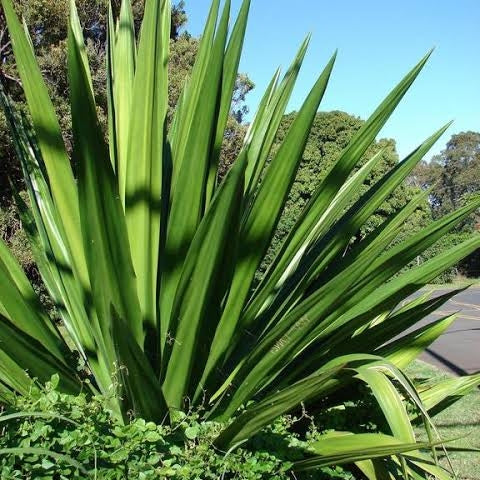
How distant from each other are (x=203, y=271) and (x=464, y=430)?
13.4ft

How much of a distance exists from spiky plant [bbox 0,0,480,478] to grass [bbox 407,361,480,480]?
1.69 m

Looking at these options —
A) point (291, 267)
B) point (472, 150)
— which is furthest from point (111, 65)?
point (472, 150)

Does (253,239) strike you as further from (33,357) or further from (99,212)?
(33,357)

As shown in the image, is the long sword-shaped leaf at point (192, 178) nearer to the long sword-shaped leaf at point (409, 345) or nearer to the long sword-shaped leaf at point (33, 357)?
the long sword-shaped leaf at point (33, 357)

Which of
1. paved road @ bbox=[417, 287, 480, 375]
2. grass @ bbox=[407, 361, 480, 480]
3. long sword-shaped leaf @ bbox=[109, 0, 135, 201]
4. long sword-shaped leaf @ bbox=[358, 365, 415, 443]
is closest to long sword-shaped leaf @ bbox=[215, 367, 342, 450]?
long sword-shaped leaf @ bbox=[358, 365, 415, 443]

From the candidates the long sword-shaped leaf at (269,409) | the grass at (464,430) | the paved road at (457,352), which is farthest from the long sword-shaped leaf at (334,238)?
the paved road at (457,352)

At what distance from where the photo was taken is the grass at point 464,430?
161 inches

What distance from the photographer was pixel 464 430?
4949mm

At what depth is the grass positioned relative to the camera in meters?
4.08

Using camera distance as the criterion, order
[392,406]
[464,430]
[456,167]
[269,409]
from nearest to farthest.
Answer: [392,406] → [269,409] → [464,430] → [456,167]

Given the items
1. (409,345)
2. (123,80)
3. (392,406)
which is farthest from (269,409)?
(123,80)

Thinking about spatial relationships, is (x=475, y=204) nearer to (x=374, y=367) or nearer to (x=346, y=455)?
(x=374, y=367)

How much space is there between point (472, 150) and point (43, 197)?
61.7 meters

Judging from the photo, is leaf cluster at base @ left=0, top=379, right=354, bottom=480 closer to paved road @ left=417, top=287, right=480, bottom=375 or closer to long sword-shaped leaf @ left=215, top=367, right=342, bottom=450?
long sword-shaped leaf @ left=215, top=367, right=342, bottom=450
